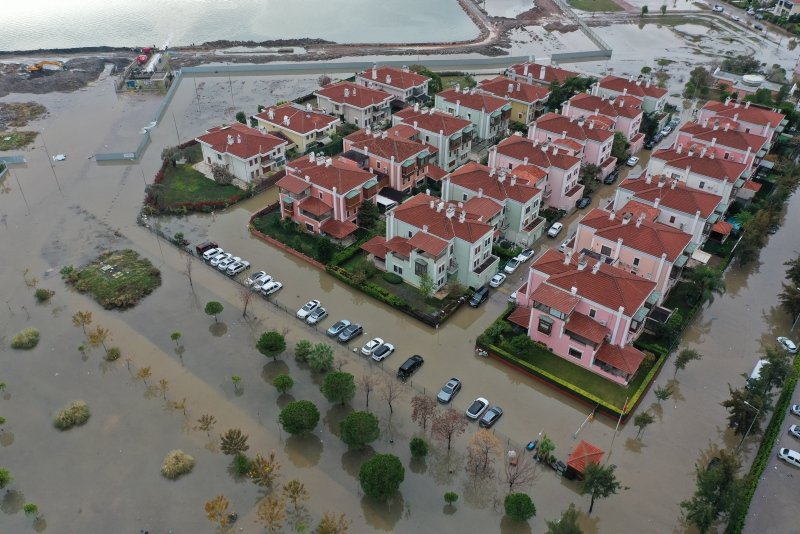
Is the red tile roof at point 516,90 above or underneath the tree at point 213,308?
above

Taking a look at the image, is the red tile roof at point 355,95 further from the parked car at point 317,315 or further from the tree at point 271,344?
the tree at point 271,344

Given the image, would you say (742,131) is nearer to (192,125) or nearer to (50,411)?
(192,125)

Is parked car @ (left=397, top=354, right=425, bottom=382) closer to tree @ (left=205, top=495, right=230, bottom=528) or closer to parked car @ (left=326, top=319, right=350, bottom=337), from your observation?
parked car @ (left=326, top=319, right=350, bottom=337)

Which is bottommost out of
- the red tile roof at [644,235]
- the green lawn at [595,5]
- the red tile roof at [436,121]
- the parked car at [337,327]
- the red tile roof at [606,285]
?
the parked car at [337,327]

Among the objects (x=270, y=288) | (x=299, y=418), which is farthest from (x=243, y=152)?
(x=299, y=418)

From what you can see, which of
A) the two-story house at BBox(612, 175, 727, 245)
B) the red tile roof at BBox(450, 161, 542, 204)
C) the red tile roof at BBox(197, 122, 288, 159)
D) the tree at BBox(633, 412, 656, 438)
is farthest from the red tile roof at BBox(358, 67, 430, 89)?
the tree at BBox(633, 412, 656, 438)

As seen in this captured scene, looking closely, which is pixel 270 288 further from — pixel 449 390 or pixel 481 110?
pixel 481 110

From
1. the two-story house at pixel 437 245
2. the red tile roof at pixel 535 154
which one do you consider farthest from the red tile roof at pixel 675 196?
the two-story house at pixel 437 245

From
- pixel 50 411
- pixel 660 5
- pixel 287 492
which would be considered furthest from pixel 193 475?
pixel 660 5
